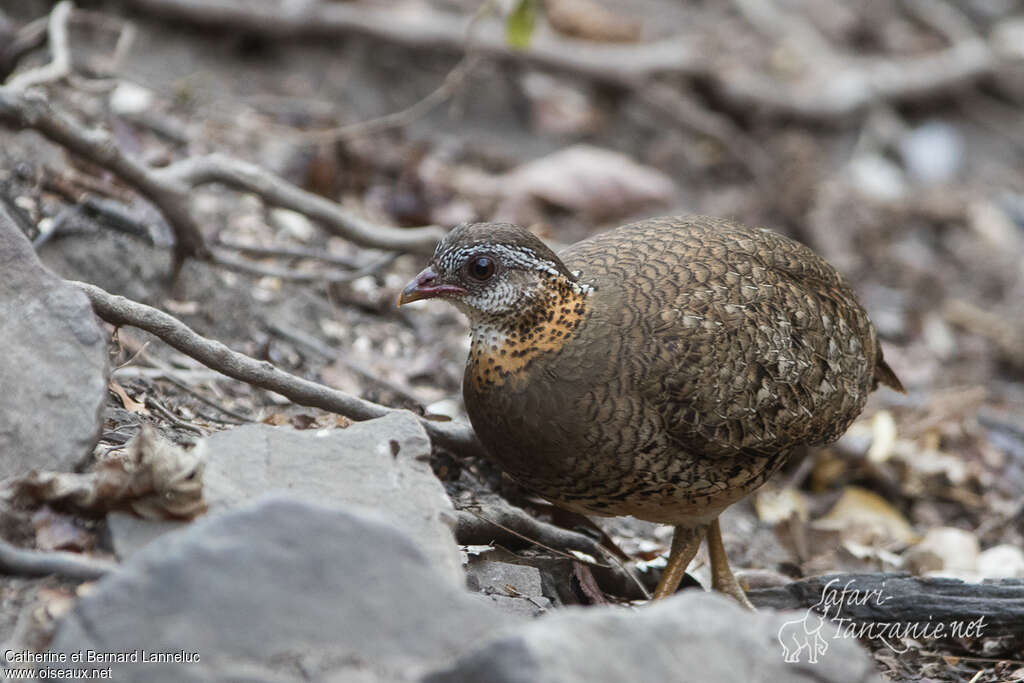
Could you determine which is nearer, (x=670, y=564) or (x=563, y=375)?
(x=563, y=375)

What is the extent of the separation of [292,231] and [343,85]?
2291 mm

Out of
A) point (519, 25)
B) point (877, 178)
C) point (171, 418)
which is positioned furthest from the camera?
point (877, 178)

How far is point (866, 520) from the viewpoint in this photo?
5727 mm

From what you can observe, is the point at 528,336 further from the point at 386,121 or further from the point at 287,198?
the point at 386,121

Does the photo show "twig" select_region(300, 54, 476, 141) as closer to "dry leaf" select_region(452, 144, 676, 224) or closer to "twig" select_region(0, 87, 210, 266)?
"dry leaf" select_region(452, 144, 676, 224)

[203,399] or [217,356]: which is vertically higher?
[217,356]

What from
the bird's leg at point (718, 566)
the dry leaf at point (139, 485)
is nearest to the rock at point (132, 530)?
the dry leaf at point (139, 485)

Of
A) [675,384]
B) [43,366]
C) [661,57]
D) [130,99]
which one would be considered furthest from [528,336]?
[661,57]

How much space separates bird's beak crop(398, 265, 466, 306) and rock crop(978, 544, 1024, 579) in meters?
2.81

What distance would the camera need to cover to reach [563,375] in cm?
388

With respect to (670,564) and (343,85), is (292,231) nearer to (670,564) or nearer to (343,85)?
(343,85)

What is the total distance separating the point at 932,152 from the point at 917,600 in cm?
755

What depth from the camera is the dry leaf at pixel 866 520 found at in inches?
217

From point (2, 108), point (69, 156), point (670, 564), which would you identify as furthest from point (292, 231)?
point (670, 564)
